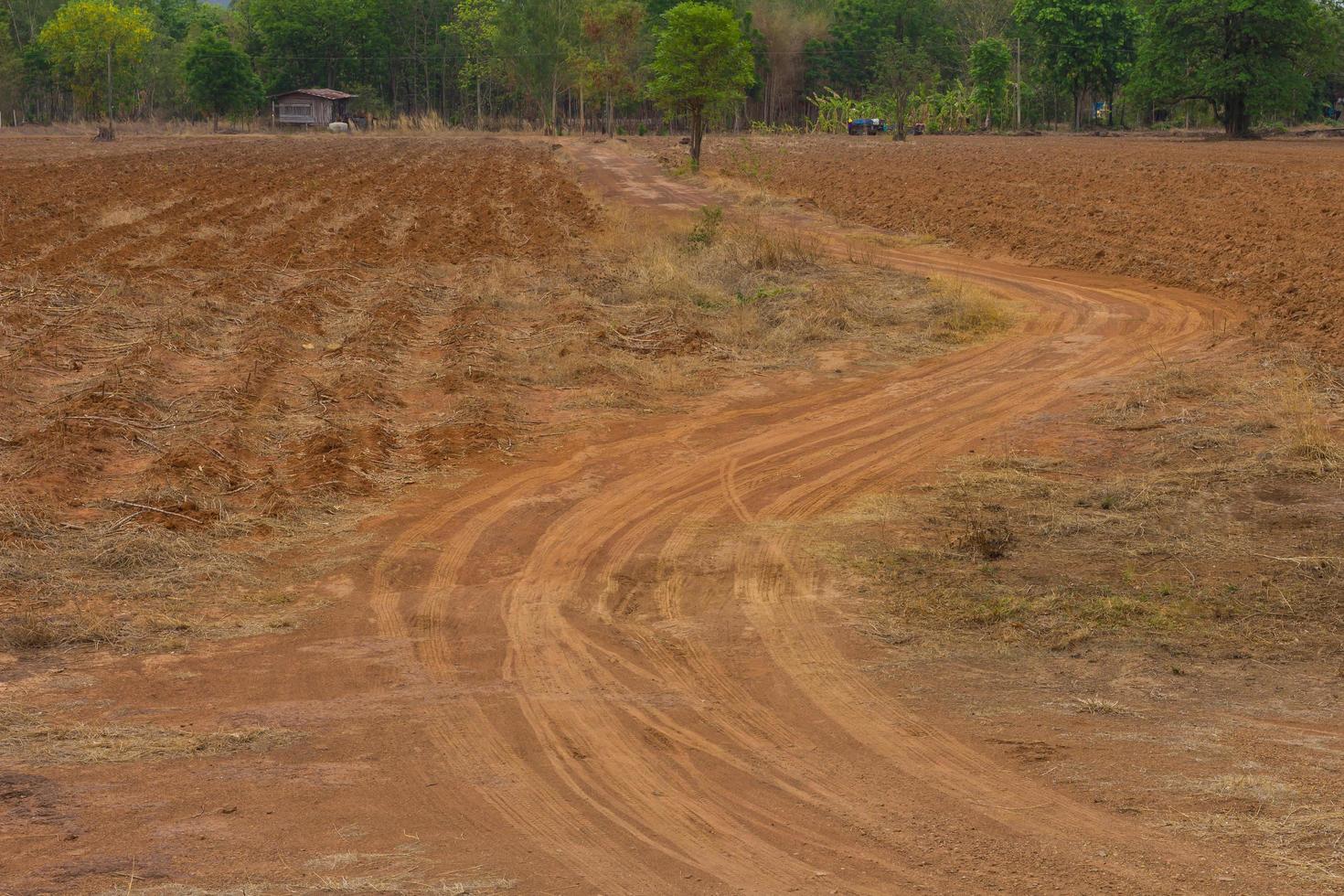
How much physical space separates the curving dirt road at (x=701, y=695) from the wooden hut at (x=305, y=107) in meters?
91.0

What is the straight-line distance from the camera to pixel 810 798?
575cm

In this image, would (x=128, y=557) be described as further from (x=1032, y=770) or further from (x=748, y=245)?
(x=748, y=245)

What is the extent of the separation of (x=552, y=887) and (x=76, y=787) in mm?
2248

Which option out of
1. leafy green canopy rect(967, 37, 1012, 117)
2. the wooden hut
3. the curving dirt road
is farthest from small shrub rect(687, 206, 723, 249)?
the wooden hut

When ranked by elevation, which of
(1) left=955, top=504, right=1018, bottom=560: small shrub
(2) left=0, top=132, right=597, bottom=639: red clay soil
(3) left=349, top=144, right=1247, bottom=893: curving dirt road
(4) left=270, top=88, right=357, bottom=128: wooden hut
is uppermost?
(4) left=270, top=88, right=357, bottom=128: wooden hut

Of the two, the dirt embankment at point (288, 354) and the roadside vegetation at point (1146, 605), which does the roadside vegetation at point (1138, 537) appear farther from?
the dirt embankment at point (288, 354)

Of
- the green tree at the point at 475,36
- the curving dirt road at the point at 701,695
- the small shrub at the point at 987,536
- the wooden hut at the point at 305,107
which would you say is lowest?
the curving dirt road at the point at 701,695

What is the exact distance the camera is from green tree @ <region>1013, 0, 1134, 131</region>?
80000 mm

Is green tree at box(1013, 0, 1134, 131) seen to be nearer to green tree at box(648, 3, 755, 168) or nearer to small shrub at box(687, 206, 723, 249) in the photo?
green tree at box(648, 3, 755, 168)

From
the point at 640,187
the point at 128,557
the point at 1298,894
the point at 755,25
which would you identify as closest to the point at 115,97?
the point at 755,25

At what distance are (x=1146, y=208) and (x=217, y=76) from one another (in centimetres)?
7583

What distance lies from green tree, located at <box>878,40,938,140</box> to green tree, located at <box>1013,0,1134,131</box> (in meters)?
9.97

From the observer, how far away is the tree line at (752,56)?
61312 millimetres

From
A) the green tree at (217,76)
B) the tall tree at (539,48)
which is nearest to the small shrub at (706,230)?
the tall tree at (539,48)
